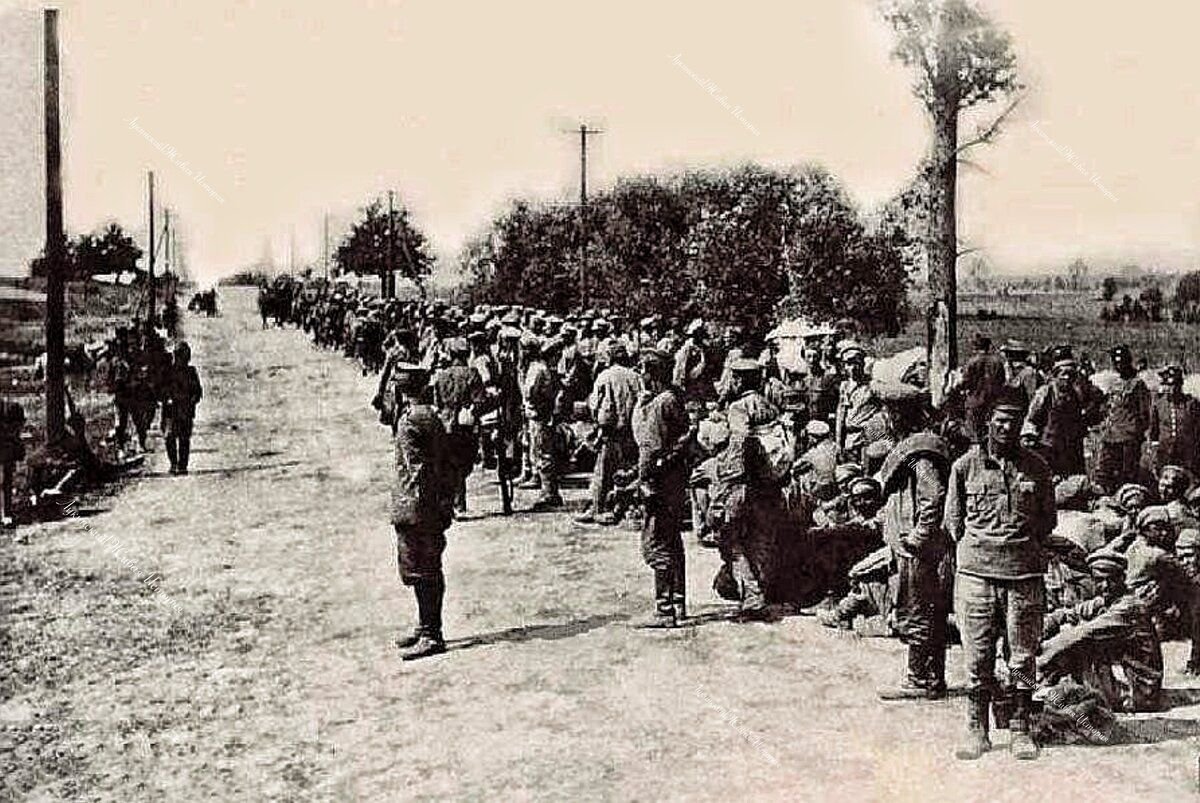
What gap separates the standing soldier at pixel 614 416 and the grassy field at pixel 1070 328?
604 centimetres

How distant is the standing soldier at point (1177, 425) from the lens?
10.6m

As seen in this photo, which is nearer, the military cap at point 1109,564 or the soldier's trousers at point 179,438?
the military cap at point 1109,564

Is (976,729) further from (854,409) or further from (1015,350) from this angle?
(1015,350)

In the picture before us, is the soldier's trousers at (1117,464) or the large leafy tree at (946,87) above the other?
the large leafy tree at (946,87)

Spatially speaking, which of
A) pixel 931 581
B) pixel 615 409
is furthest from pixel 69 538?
pixel 931 581

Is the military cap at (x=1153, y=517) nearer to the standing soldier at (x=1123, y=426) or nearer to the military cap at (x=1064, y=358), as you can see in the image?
the standing soldier at (x=1123, y=426)

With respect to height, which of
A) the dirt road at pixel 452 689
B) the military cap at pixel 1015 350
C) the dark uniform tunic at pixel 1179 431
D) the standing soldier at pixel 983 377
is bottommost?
the dirt road at pixel 452 689

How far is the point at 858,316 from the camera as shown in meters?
23.3

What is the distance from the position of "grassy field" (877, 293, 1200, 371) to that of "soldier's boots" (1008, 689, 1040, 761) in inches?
349

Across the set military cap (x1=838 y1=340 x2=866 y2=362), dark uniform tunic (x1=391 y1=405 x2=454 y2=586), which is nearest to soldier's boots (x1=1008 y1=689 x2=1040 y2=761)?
dark uniform tunic (x1=391 y1=405 x2=454 y2=586)

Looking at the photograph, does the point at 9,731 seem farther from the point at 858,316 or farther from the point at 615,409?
the point at 858,316

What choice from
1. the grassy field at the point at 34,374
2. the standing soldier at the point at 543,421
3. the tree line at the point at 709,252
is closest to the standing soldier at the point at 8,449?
the grassy field at the point at 34,374

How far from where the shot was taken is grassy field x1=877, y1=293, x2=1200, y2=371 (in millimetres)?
15617

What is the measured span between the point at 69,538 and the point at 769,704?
7115 mm
